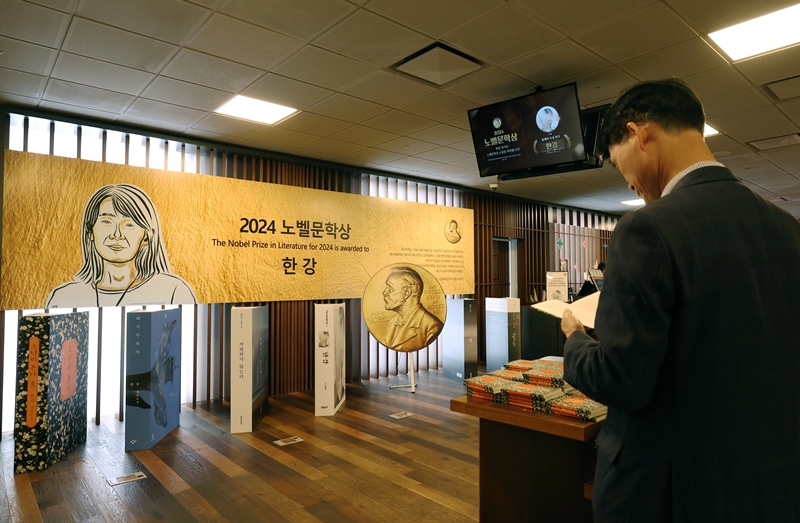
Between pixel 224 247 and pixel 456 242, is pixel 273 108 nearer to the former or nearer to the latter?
pixel 224 247

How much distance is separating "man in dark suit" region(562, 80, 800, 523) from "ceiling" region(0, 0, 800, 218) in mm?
2574

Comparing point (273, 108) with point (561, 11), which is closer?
point (561, 11)

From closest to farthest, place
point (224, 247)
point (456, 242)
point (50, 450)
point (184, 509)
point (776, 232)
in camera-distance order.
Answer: point (776, 232) < point (184, 509) < point (50, 450) < point (224, 247) < point (456, 242)

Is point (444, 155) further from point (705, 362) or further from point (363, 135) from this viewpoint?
point (705, 362)

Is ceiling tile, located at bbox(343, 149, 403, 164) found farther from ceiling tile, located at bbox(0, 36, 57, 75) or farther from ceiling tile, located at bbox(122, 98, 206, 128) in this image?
ceiling tile, located at bbox(0, 36, 57, 75)

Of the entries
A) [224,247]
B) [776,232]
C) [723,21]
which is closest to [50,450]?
[224,247]

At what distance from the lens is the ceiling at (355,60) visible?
319 centimetres

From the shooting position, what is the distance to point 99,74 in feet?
13.4

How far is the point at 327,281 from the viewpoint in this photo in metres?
6.79

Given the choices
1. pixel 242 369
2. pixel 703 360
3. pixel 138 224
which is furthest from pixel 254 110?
pixel 703 360

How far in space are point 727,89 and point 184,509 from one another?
5.49 meters

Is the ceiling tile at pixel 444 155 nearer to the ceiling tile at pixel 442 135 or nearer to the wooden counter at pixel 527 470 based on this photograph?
the ceiling tile at pixel 442 135

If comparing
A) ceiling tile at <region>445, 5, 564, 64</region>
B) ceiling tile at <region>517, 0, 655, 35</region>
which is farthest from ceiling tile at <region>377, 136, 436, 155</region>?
ceiling tile at <region>517, 0, 655, 35</region>

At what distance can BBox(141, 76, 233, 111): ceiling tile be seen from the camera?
4289 millimetres
